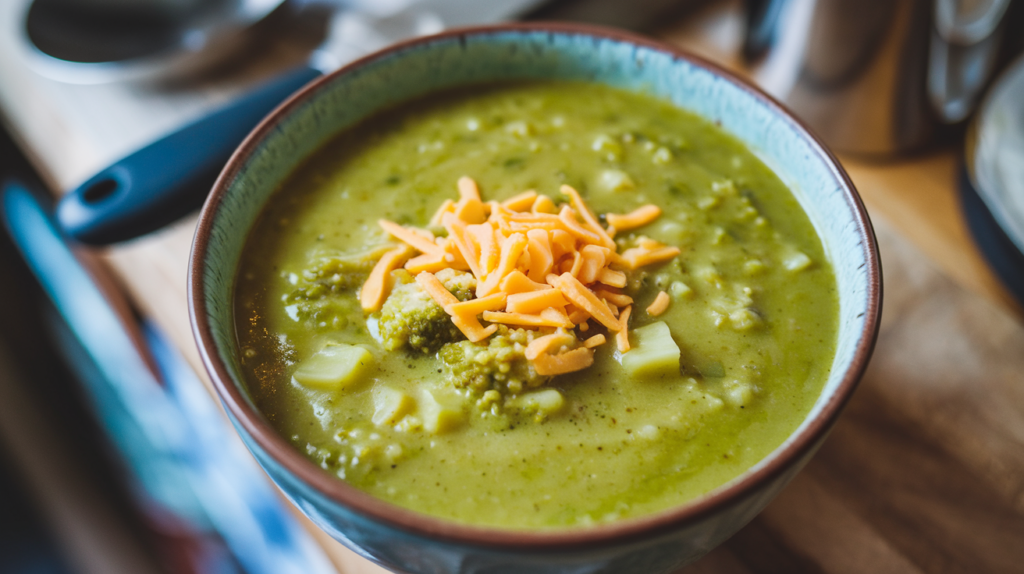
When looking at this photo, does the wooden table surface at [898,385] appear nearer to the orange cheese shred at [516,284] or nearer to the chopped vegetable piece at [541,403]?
the chopped vegetable piece at [541,403]

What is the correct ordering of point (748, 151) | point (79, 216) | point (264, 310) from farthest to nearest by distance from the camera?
point (748, 151), point (79, 216), point (264, 310)

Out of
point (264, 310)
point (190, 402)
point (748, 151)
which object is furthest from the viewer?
point (190, 402)

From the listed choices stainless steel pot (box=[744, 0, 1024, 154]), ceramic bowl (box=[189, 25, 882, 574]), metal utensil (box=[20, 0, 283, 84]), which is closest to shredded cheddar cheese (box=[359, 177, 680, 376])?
ceramic bowl (box=[189, 25, 882, 574])

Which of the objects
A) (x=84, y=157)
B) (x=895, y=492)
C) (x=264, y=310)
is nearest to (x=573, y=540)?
(x=264, y=310)

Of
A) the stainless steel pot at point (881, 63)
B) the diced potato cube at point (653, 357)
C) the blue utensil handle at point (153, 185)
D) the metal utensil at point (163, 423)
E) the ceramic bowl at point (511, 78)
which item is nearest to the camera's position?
the ceramic bowl at point (511, 78)

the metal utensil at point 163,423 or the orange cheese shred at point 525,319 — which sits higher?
the orange cheese shred at point 525,319

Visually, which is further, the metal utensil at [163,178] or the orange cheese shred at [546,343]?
the metal utensil at [163,178]

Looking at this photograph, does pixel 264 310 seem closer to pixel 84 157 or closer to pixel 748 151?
pixel 748 151

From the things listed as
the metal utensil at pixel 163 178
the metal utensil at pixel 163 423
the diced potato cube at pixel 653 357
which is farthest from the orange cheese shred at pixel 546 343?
the metal utensil at pixel 163 178
